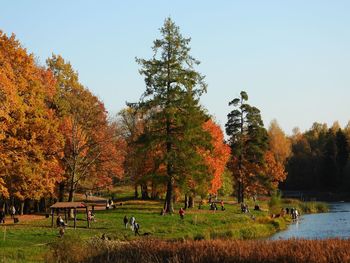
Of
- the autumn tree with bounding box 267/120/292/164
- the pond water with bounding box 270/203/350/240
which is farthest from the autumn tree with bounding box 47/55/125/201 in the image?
the autumn tree with bounding box 267/120/292/164

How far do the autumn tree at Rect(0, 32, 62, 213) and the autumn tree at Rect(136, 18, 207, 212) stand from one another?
12012 millimetres

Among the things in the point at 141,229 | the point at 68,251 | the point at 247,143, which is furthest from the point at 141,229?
the point at 247,143

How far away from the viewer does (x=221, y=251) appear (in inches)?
793

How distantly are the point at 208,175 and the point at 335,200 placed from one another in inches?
2470

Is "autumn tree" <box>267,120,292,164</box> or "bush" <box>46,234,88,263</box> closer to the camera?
"bush" <box>46,234,88,263</box>

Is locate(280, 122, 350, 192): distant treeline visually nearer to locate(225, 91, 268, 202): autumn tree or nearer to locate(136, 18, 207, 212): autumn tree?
locate(225, 91, 268, 202): autumn tree

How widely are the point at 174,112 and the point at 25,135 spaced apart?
16.3 meters

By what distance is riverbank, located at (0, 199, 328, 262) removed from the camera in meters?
31.2

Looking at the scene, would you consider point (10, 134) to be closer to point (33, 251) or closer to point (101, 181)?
point (33, 251)

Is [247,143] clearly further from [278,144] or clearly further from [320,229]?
[278,144]

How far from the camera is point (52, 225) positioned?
42688 millimetres

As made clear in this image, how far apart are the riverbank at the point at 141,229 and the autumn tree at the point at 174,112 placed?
4.95m

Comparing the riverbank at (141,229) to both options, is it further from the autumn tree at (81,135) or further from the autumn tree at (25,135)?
the autumn tree at (81,135)

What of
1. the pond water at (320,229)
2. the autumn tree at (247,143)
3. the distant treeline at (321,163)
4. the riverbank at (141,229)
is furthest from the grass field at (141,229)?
the distant treeline at (321,163)
